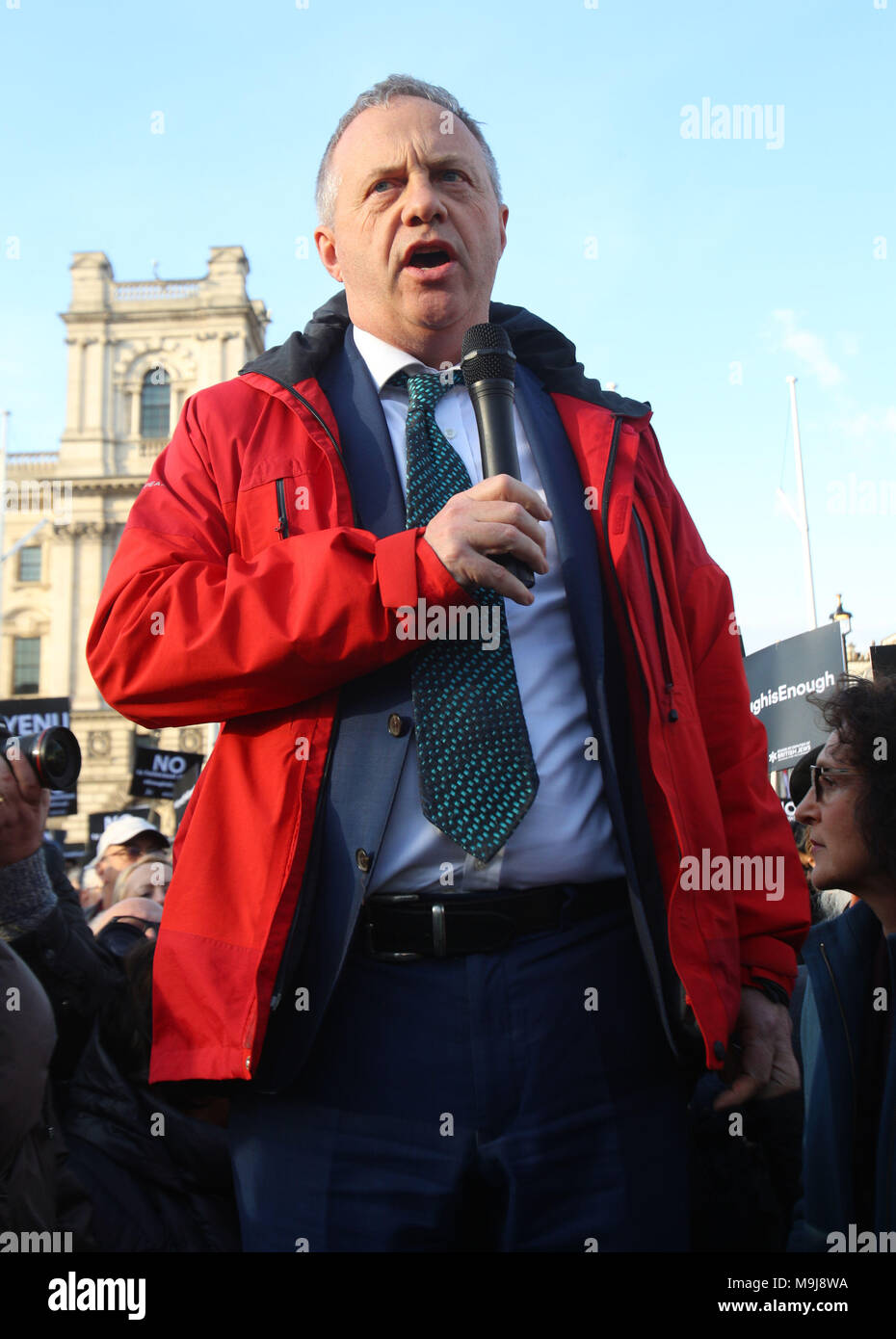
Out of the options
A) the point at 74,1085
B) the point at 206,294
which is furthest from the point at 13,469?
the point at 74,1085

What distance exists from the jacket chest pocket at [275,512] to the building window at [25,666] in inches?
1805

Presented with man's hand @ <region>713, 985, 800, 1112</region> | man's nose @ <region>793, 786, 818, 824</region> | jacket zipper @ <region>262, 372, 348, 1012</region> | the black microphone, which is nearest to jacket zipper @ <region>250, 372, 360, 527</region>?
jacket zipper @ <region>262, 372, 348, 1012</region>

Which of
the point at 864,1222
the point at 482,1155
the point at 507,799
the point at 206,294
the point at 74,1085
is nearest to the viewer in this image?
the point at 482,1155

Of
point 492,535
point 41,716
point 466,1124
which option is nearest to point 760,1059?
point 466,1124

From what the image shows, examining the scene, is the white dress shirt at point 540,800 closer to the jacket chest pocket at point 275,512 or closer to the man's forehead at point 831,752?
the jacket chest pocket at point 275,512

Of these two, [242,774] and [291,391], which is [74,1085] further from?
[291,391]

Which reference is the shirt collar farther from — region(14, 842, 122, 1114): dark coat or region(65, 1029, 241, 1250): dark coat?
region(65, 1029, 241, 1250): dark coat

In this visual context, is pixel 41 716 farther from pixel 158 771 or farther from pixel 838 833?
pixel 838 833

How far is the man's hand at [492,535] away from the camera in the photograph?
6.23 ft

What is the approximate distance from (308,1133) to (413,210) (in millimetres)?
1673

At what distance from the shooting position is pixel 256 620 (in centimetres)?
197

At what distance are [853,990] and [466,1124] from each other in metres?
1.71

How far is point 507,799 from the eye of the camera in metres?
2.05

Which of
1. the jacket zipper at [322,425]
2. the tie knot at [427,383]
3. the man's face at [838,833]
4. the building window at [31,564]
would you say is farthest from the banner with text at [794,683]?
the building window at [31,564]
